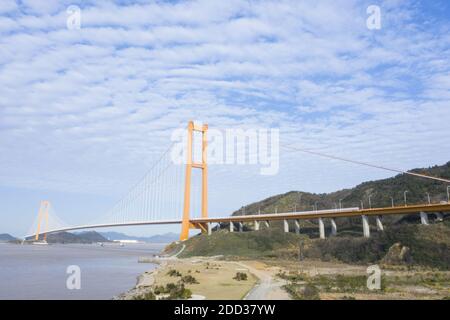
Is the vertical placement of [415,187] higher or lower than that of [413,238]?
higher

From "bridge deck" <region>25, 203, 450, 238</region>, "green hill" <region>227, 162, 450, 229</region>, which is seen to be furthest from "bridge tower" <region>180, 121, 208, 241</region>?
"green hill" <region>227, 162, 450, 229</region>

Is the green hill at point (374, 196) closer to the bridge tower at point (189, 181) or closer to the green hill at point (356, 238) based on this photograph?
the green hill at point (356, 238)

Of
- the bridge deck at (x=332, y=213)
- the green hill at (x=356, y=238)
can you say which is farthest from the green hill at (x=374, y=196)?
the bridge deck at (x=332, y=213)

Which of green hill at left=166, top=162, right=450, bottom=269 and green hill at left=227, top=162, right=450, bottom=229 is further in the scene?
green hill at left=227, top=162, right=450, bottom=229

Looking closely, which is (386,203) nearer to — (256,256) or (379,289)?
(256,256)

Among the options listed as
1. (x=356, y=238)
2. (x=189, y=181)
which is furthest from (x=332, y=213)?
(x=189, y=181)

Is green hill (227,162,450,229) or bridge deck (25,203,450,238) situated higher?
green hill (227,162,450,229)

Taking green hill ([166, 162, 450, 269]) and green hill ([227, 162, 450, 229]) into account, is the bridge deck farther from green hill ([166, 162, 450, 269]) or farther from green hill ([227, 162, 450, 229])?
green hill ([227, 162, 450, 229])

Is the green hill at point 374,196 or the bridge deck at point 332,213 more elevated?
the green hill at point 374,196

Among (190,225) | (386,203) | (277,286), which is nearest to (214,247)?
(190,225)

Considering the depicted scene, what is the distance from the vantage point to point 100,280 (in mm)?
45812

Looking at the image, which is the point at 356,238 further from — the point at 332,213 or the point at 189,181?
the point at 189,181
